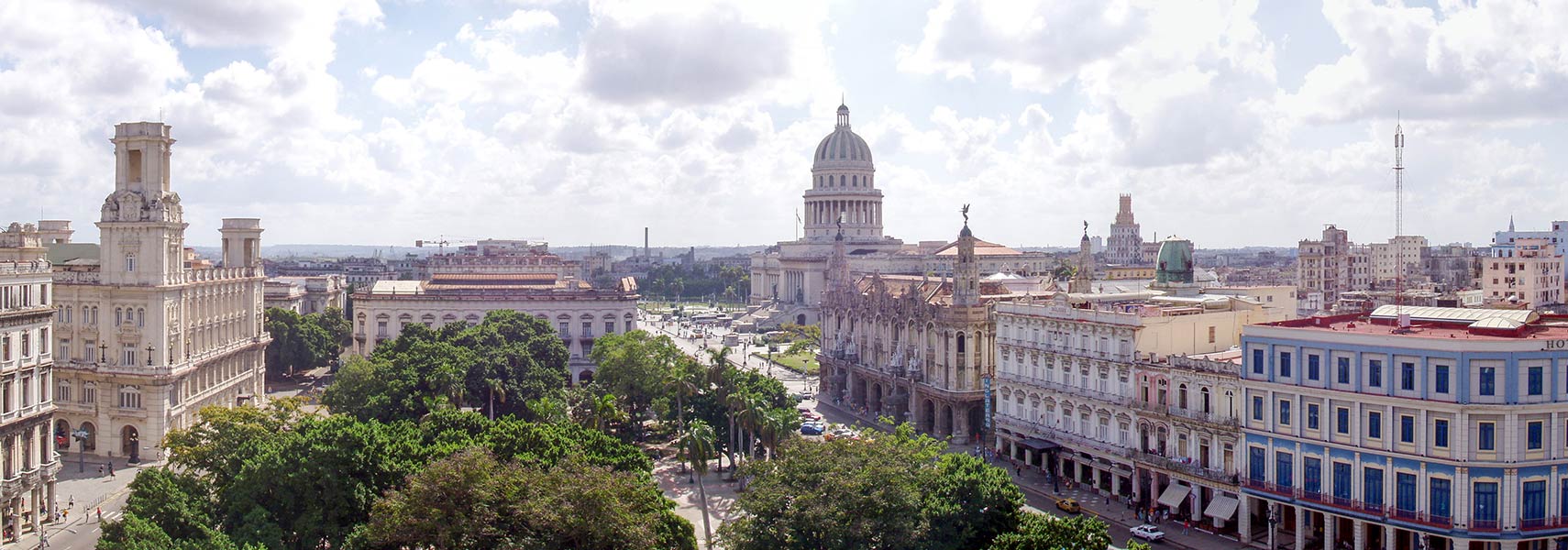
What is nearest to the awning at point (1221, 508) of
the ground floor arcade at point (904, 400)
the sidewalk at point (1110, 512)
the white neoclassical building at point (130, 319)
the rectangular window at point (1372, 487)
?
the sidewalk at point (1110, 512)

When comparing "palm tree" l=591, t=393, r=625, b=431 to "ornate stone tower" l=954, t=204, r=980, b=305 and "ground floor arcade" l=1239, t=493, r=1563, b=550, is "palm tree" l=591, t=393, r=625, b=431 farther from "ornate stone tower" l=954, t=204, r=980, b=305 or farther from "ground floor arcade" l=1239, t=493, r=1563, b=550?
"ground floor arcade" l=1239, t=493, r=1563, b=550

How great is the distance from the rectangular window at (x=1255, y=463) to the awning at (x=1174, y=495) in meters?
5.02

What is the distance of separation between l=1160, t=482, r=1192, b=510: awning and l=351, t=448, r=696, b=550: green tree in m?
33.4

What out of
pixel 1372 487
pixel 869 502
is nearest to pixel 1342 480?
pixel 1372 487

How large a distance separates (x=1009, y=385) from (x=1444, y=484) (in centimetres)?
3508

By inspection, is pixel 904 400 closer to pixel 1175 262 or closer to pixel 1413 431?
pixel 1175 262

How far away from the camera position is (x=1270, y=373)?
6525 cm

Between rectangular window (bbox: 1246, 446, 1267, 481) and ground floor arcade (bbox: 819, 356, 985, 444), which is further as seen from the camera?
ground floor arcade (bbox: 819, 356, 985, 444)

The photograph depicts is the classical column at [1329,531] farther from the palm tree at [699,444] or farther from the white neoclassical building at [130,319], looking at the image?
the white neoclassical building at [130,319]

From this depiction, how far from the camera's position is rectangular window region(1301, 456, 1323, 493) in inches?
2472

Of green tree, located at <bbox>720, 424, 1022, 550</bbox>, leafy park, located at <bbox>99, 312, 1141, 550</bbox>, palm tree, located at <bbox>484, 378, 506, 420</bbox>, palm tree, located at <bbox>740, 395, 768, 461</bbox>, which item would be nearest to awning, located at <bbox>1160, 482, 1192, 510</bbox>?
leafy park, located at <bbox>99, 312, 1141, 550</bbox>

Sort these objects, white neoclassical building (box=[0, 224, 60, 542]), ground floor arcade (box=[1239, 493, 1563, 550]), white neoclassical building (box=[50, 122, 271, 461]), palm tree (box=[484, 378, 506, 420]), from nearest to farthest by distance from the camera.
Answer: ground floor arcade (box=[1239, 493, 1563, 550]), white neoclassical building (box=[0, 224, 60, 542]), white neoclassical building (box=[50, 122, 271, 461]), palm tree (box=[484, 378, 506, 420])

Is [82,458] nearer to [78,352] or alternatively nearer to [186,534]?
[78,352]

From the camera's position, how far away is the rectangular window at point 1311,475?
62.8 m
